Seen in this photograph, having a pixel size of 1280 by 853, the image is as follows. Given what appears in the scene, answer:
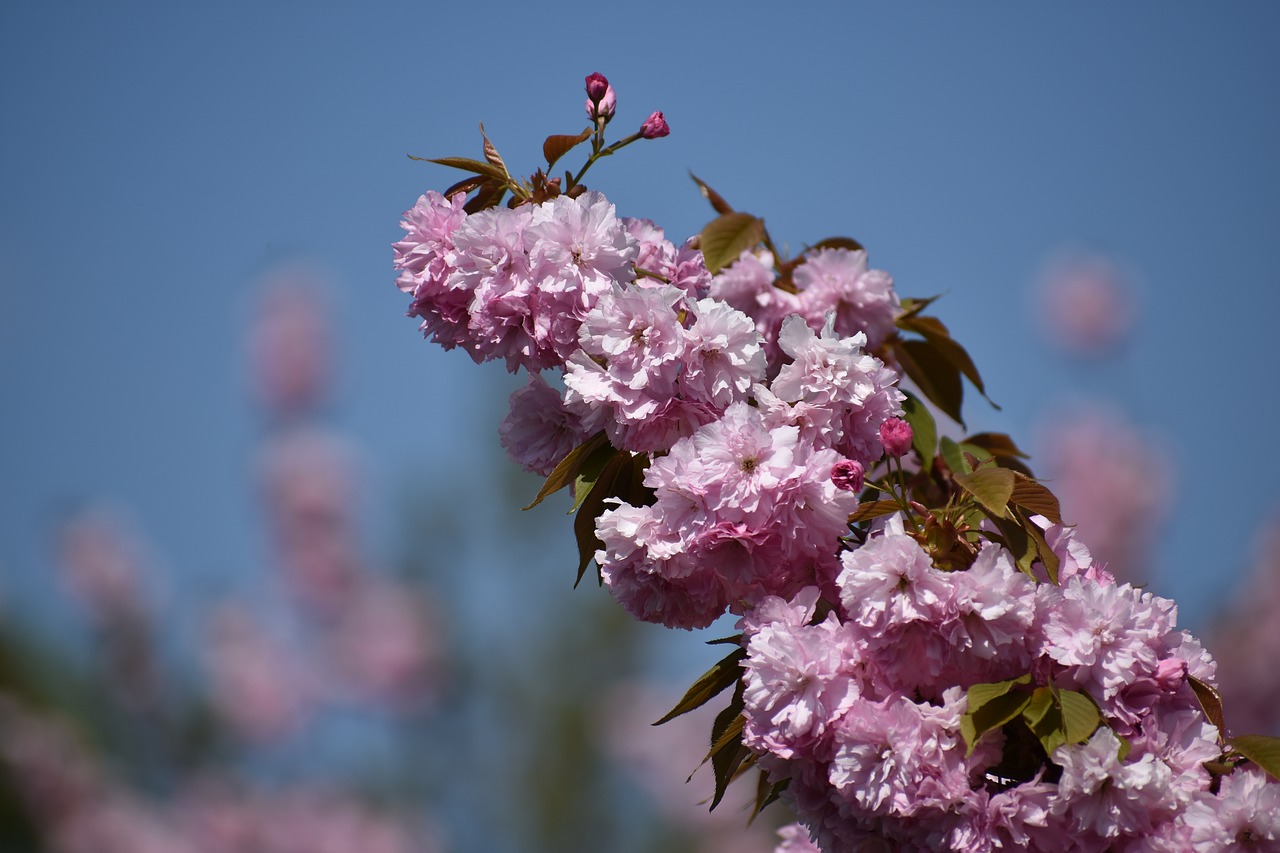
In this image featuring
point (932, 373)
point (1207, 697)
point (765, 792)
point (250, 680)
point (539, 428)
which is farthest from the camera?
point (250, 680)

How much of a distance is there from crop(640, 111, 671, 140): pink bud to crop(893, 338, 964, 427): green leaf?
63cm

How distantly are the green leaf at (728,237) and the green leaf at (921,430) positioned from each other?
383 mm

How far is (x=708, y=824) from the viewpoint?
33.6 ft

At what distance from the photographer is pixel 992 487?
140 centimetres

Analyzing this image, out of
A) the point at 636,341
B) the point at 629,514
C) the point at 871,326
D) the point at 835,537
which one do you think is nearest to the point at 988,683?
the point at 835,537

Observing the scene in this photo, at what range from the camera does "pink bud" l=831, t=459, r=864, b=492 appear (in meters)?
1.37

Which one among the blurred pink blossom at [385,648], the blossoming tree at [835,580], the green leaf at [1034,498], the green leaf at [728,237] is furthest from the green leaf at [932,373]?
the blurred pink blossom at [385,648]

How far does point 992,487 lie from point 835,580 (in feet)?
0.75

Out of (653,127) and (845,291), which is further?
(845,291)

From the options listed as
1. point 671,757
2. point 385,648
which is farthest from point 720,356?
point 671,757

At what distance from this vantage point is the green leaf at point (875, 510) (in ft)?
4.75

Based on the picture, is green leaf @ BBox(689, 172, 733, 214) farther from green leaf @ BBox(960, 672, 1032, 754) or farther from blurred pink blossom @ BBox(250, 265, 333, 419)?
blurred pink blossom @ BBox(250, 265, 333, 419)

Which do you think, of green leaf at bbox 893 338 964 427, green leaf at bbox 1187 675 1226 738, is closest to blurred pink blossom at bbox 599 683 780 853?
green leaf at bbox 893 338 964 427

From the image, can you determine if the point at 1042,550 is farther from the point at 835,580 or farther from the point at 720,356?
the point at 720,356
